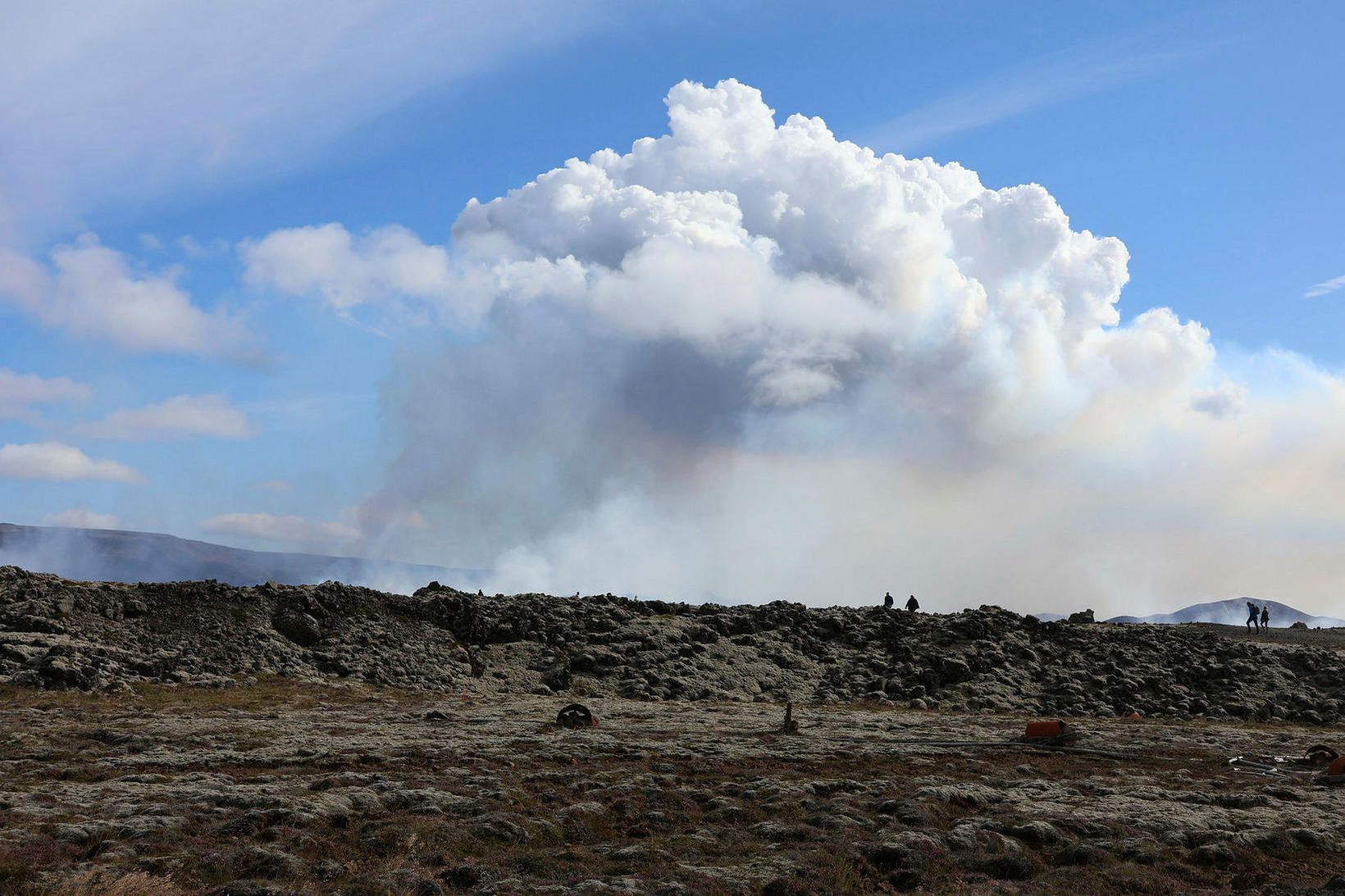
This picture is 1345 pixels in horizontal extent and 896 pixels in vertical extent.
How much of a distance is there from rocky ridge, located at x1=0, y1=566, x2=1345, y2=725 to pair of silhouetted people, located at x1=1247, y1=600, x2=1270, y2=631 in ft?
34.7

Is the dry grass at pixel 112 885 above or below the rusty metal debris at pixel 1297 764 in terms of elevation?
below

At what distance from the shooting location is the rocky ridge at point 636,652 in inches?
2226

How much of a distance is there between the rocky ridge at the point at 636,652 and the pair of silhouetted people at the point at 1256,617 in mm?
10584

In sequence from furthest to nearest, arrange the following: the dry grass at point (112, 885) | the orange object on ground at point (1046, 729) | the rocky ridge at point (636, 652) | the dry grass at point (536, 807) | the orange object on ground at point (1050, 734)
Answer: the rocky ridge at point (636, 652), the orange object on ground at point (1046, 729), the orange object on ground at point (1050, 734), the dry grass at point (536, 807), the dry grass at point (112, 885)

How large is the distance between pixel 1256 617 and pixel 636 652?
54.2 m

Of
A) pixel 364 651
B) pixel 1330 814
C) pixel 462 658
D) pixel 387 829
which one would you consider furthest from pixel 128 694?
pixel 1330 814

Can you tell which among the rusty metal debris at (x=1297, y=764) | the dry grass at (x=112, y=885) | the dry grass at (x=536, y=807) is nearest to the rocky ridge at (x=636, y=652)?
Answer: the dry grass at (x=536, y=807)

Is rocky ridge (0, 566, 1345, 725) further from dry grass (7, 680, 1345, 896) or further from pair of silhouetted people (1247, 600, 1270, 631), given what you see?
dry grass (7, 680, 1345, 896)

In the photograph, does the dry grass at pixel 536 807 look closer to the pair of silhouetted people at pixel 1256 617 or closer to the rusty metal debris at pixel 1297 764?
the rusty metal debris at pixel 1297 764

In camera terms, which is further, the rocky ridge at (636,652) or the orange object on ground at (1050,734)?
the rocky ridge at (636,652)

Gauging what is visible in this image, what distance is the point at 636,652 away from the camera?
2522 inches

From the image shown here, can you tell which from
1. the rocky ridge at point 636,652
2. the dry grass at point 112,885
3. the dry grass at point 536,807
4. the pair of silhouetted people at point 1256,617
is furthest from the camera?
the pair of silhouetted people at point 1256,617

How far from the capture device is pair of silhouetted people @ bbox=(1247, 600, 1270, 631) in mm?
81750

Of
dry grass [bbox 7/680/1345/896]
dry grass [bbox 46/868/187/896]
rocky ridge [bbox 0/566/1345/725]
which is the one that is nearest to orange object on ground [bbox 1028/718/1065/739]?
dry grass [bbox 7/680/1345/896]
